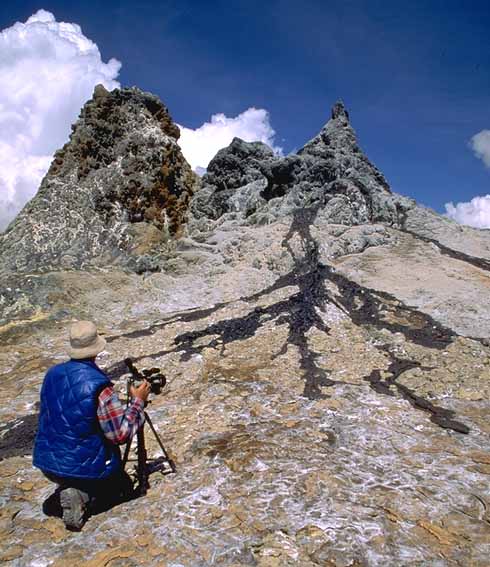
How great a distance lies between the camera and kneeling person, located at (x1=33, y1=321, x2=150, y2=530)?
5.86 meters

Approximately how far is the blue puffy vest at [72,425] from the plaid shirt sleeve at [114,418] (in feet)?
0.28

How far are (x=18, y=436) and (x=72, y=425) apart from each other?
538 centimetres

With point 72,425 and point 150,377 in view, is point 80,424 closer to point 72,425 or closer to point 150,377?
point 72,425

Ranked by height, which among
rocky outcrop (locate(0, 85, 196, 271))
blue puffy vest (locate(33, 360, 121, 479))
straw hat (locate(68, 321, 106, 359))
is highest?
rocky outcrop (locate(0, 85, 196, 271))

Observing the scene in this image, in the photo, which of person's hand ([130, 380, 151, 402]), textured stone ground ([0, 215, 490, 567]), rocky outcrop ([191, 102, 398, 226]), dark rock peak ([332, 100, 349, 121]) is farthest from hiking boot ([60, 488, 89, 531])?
dark rock peak ([332, 100, 349, 121])

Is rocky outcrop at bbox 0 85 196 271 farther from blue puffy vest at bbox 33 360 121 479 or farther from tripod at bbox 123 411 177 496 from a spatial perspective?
blue puffy vest at bbox 33 360 121 479

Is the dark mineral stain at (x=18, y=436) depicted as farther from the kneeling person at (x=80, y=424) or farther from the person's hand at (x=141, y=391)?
the person's hand at (x=141, y=391)

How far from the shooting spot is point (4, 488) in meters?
7.87

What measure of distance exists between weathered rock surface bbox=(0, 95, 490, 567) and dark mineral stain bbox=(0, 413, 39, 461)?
1.9 inches

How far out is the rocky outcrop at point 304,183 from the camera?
2666cm

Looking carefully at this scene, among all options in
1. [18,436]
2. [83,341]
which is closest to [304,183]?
[18,436]

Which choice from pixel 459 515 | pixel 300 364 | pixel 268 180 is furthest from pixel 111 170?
pixel 459 515

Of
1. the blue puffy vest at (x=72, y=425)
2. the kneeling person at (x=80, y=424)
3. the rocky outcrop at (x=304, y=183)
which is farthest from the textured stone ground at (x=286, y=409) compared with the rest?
the rocky outcrop at (x=304, y=183)

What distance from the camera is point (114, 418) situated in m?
5.90
